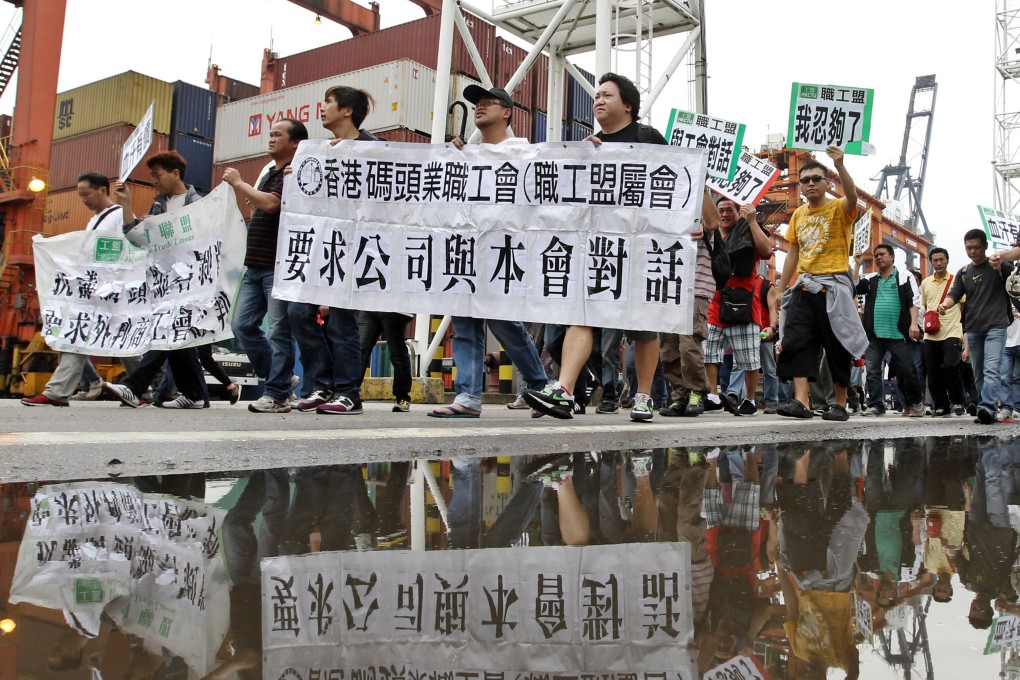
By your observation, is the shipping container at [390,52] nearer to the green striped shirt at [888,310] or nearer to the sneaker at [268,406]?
the green striped shirt at [888,310]

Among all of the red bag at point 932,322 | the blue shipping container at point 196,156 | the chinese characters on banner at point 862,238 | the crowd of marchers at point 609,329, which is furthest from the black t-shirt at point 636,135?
the blue shipping container at point 196,156

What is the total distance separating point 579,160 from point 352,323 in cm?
173

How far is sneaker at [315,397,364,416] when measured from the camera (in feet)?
18.6

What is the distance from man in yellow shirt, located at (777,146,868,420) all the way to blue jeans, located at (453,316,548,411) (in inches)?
85.9

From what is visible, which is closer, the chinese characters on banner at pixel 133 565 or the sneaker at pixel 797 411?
the chinese characters on banner at pixel 133 565

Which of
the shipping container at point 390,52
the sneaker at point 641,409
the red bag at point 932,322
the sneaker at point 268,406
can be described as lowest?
the sneaker at point 268,406

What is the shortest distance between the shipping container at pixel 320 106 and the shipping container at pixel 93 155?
201 centimetres

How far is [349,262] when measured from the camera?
543 cm

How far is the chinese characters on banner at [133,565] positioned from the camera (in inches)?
52.2

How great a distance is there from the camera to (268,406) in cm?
575

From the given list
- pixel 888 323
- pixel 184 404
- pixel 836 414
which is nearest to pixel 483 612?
pixel 836 414

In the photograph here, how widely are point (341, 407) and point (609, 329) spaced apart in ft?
7.75

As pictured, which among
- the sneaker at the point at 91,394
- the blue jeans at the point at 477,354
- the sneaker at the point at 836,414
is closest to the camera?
the blue jeans at the point at 477,354

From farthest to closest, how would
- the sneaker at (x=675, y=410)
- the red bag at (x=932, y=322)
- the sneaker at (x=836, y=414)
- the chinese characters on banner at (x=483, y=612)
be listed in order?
the red bag at (x=932, y=322), the sneaker at (x=675, y=410), the sneaker at (x=836, y=414), the chinese characters on banner at (x=483, y=612)
